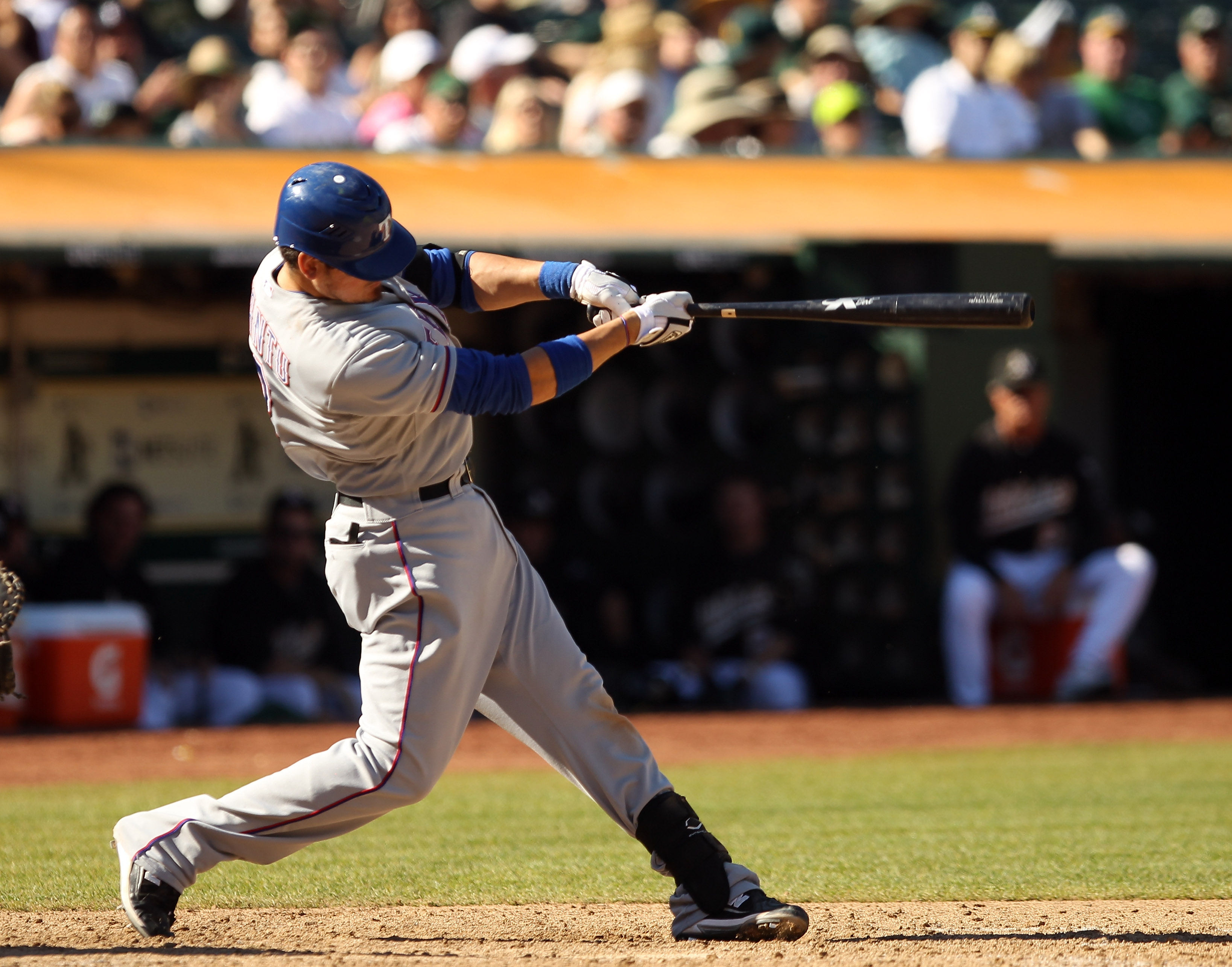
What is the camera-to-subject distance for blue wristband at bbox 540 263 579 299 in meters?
3.42

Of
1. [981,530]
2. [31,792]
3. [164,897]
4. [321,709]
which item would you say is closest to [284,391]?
[164,897]

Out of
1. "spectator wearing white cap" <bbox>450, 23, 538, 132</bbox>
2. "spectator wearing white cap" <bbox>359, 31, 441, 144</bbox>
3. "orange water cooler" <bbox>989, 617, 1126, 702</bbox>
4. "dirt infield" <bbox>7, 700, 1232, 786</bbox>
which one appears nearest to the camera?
"dirt infield" <bbox>7, 700, 1232, 786</bbox>

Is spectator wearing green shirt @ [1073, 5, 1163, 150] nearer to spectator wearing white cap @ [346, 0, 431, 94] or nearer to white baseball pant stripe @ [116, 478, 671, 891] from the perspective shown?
spectator wearing white cap @ [346, 0, 431, 94]

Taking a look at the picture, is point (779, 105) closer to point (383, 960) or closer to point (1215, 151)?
point (1215, 151)

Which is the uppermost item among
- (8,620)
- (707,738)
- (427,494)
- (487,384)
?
(487,384)

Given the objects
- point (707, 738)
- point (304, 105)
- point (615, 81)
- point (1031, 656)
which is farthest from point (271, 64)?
point (1031, 656)

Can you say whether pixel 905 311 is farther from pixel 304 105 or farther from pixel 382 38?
pixel 382 38

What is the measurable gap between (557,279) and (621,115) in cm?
488

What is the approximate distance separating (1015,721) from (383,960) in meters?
4.68

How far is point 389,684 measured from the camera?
3137mm

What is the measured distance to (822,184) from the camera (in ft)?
26.0

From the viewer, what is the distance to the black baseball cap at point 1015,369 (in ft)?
24.8

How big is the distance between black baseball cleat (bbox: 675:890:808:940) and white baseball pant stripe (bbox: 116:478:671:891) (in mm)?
530

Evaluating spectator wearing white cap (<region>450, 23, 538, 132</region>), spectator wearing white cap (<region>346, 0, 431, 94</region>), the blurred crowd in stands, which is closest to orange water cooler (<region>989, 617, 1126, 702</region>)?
the blurred crowd in stands
